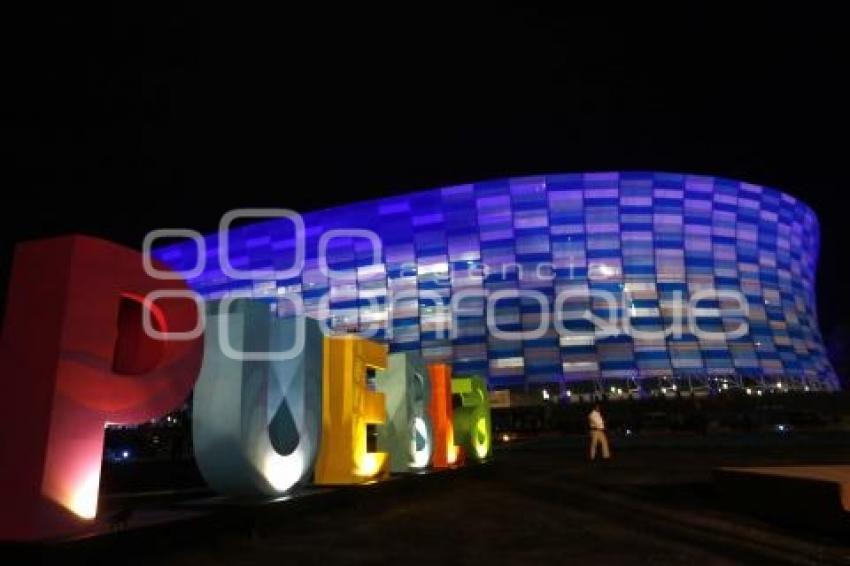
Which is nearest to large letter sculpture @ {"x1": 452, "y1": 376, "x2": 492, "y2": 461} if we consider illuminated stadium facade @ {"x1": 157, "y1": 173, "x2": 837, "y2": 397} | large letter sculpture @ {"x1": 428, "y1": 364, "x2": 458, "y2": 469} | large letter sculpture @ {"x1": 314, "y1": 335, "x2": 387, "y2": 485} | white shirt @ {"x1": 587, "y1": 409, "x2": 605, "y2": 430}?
large letter sculpture @ {"x1": 428, "y1": 364, "x2": 458, "y2": 469}

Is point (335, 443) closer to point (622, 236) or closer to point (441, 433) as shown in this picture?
point (441, 433)

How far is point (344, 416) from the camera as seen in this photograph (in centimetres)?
1339

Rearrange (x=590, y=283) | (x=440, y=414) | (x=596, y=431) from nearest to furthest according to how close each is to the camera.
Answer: (x=440, y=414), (x=596, y=431), (x=590, y=283)

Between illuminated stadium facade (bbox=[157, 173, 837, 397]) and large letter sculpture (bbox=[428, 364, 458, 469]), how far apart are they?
4445 centimetres

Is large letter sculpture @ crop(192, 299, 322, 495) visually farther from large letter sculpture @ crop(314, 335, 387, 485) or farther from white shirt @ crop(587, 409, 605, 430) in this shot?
white shirt @ crop(587, 409, 605, 430)

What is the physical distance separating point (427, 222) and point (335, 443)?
56819 mm

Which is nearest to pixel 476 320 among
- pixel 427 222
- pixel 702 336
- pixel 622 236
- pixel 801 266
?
pixel 427 222

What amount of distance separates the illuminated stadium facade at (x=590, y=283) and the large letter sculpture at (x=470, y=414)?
41.0 m

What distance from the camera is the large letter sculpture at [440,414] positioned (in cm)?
1877

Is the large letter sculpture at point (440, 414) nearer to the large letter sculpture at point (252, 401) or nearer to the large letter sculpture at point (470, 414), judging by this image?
the large letter sculpture at point (470, 414)

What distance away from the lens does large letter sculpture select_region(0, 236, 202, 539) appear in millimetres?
7379

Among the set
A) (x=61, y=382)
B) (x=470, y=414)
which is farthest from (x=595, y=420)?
(x=61, y=382)

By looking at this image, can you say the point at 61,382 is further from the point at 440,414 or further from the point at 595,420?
the point at 595,420

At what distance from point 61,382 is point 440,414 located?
12412 mm
